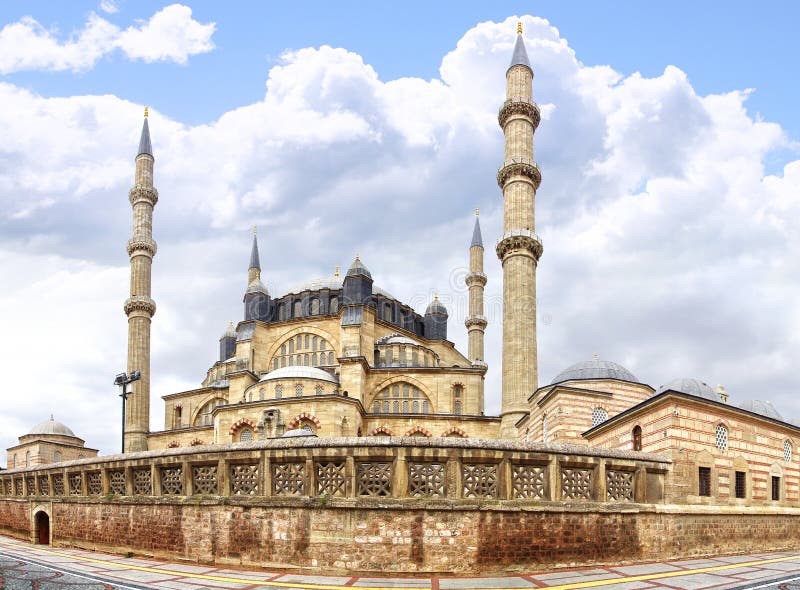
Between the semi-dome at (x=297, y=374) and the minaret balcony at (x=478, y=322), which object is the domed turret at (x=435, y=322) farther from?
the semi-dome at (x=297, y=374)

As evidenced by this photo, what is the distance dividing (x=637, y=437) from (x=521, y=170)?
69.3ft

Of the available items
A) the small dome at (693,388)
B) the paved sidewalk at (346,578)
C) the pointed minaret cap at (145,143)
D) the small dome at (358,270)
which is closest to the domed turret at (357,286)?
the small dome at (358,270)

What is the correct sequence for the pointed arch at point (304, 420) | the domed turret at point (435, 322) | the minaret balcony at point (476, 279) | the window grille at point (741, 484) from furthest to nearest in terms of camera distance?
1. the minaret balcony at point (476, 279)
2. the domed turret at point (435, 322)
3. the pointed arch at point (304, 420)
4. the window grille at point (741, 484)

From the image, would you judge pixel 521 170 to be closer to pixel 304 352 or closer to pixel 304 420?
pixel 304 420

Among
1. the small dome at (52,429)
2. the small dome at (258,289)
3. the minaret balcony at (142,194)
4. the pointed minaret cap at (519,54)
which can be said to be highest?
the pointed minaret cap at (519,54)

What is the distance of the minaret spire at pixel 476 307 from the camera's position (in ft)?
171

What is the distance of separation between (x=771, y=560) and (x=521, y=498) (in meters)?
5.49

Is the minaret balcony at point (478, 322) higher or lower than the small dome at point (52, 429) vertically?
higher

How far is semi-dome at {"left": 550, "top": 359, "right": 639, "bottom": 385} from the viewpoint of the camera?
2508cm

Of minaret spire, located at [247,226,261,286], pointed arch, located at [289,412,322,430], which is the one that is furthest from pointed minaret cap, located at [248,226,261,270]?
pointed arch, located at [289,412,322,430]

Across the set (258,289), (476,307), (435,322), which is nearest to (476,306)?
(476,307)

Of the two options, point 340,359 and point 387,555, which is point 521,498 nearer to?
point 387,555

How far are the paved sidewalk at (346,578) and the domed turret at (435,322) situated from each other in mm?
39027

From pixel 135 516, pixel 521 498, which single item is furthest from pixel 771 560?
pixel 135 516
